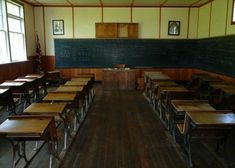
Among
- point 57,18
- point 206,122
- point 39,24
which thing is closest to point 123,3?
point 57,18

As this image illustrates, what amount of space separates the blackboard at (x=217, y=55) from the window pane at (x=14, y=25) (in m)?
6.67

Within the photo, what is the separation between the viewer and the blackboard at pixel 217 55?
6.00 metres

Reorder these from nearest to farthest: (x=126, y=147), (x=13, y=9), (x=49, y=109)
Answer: (x=49, y=109) → (x=126, y=147) → (x=13, y=9)

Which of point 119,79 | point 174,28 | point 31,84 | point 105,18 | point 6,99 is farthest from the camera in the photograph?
point 174,28

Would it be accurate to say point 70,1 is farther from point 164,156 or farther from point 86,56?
point 164,156

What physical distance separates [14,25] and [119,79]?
4.04 meters

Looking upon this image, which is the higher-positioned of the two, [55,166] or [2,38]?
[2,38]

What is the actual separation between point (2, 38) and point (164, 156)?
584 cm

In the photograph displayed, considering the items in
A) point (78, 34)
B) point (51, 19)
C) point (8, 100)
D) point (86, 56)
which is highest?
point (51, 19)

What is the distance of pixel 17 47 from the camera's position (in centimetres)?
762

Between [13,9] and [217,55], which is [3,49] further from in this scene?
[217,55]

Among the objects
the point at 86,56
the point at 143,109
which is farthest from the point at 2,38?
the point at 143,109

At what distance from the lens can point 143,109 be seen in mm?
5527

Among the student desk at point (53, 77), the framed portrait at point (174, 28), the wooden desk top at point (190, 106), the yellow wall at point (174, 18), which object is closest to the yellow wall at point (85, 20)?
the student desk at point (53, 77)
